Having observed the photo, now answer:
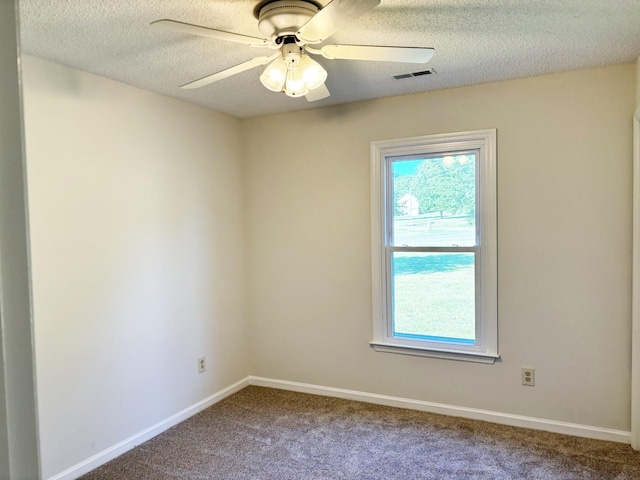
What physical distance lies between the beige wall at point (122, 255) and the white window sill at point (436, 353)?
1.30 metres

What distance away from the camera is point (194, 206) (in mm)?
3348

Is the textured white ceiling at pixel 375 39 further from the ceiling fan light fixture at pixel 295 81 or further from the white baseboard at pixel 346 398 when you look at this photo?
the white baseboard at pixel 346 398

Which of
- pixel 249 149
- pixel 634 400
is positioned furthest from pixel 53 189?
→ pixel 634 400

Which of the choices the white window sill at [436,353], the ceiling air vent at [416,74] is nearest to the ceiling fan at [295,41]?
the ceiling air vent at [416,74]

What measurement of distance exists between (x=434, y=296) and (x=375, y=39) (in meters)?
1.86

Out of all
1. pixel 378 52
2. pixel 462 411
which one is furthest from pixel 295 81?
pixel 462 411

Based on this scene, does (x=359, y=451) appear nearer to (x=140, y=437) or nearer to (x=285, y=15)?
(x=140, y=437)

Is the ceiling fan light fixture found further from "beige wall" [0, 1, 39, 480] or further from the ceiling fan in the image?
"beige wall" [0, 1, 39, 480]

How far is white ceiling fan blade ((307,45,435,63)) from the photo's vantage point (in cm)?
184

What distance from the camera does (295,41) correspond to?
1.86 meters

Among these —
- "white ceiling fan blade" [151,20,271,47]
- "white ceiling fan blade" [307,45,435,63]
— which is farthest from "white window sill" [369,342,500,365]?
"white ceiling fan blade" [151,20,271,47]

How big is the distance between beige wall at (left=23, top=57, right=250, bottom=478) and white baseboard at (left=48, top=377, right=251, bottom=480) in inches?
1.4

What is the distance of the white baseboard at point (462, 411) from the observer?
2762mm

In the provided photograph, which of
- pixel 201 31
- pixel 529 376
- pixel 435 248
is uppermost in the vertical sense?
pixel 201 31
